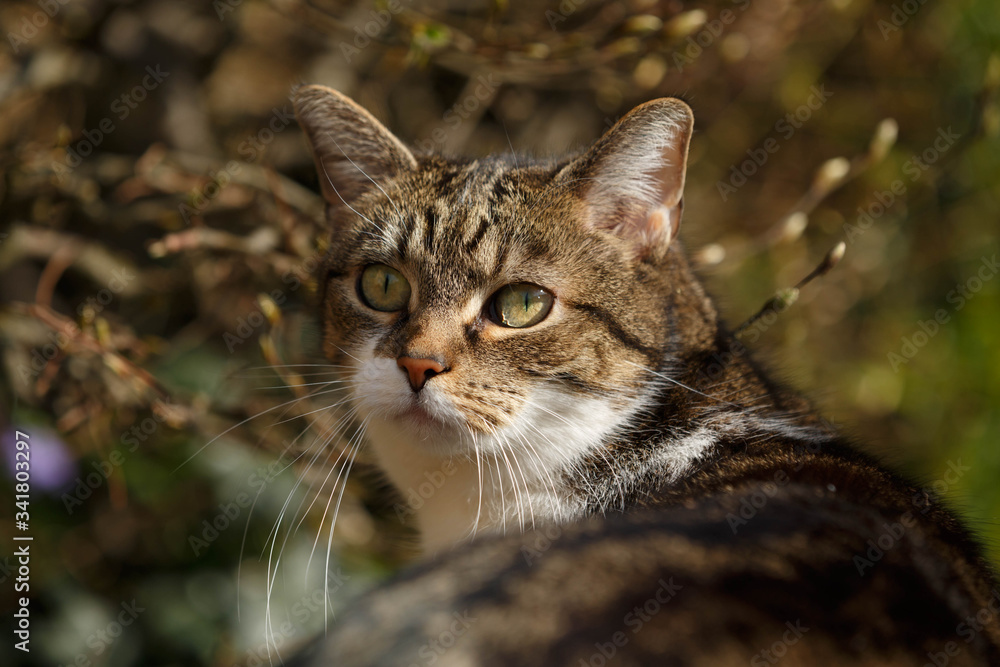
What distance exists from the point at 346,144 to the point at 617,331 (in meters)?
0.88

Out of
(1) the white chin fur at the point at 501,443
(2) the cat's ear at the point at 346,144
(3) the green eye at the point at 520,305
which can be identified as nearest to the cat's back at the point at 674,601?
(1) the white chin fur at the point at 501,443

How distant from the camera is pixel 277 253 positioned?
240 centimetres

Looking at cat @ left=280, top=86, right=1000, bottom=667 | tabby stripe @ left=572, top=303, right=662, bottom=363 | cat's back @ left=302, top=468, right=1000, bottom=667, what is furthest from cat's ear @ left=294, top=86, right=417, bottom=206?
cat's back @ left=302, top=468, right=1000, bottom=667

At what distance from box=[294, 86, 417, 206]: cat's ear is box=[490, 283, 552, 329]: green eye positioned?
1.53 ft

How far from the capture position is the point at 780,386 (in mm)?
1826

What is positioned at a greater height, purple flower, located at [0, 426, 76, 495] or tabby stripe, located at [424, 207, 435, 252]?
tabby stripe, located at [424, 207, 435, 252]

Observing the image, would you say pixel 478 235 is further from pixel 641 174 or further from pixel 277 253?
pixel 277 253

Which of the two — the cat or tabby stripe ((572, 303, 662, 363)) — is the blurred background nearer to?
the cat

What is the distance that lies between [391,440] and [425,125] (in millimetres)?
2090

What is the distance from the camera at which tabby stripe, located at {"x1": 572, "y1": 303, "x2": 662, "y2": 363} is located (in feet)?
5.35

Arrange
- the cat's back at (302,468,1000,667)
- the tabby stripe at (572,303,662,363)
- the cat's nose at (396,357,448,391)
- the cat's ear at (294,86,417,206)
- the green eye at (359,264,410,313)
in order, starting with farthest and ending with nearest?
1. the cat's ear at (294,86,417,206)
2. the green eye at (359,264,410,313)
3. the tabby stripe at (572,303,662,363)
4. the cat's nose at (396,357,448,391)
5. the cat's back at (302,468,1000,667)

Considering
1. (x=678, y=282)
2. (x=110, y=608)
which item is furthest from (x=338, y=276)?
(x=110, y=608)

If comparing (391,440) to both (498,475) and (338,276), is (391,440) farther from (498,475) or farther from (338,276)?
(338,276)

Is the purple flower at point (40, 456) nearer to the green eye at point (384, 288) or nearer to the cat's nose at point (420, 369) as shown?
the green eye at point (384, 288)
